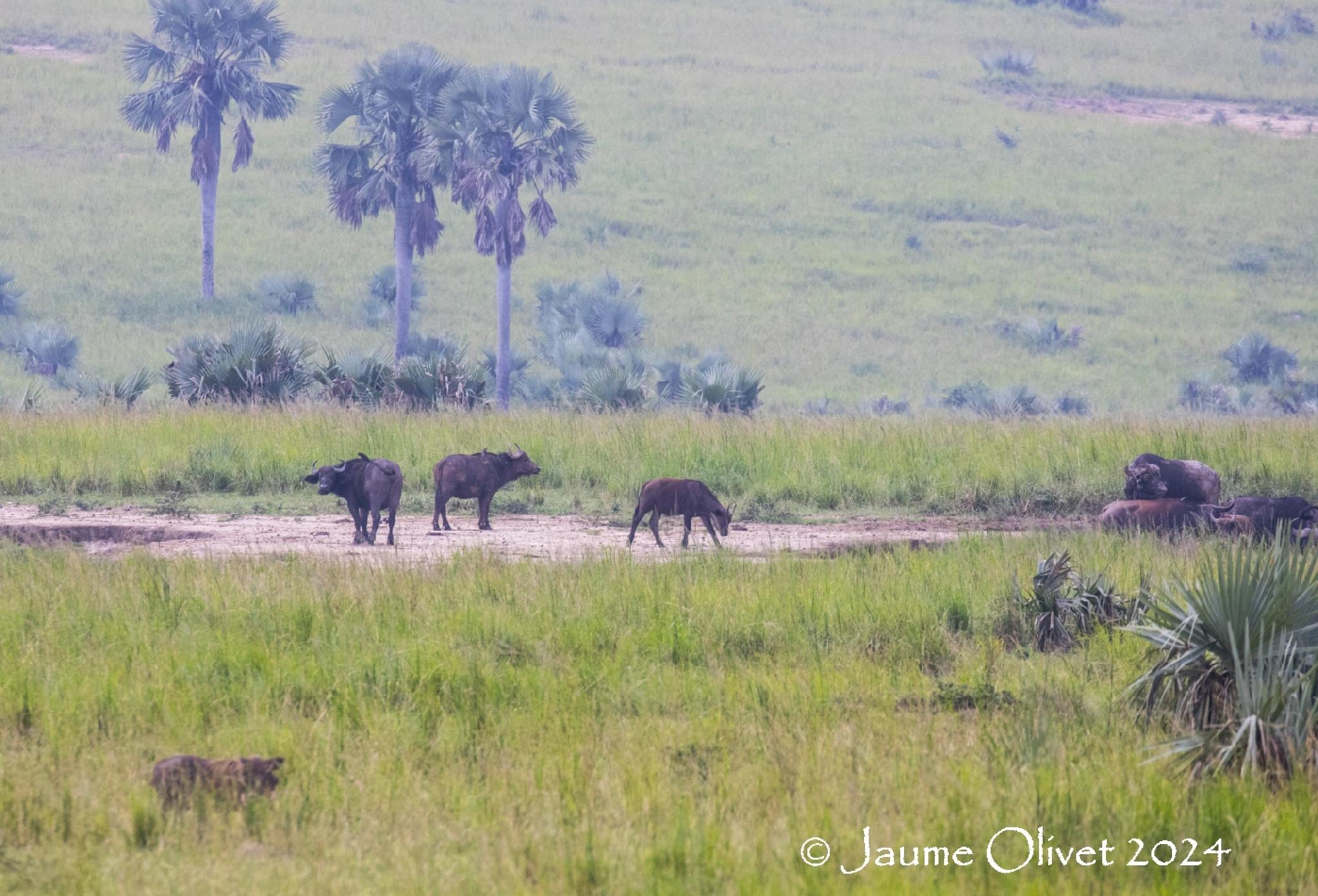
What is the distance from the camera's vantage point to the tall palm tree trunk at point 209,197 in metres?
47.0

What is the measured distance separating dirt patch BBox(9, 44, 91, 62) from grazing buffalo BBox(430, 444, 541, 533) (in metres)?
67.9

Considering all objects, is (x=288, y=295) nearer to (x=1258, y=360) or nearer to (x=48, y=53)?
(x=1258, y=360)

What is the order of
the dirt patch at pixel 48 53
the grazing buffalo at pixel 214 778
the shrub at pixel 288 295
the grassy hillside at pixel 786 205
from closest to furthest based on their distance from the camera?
the grazing buffalo at pixel 214 778
the shrub at pixel 288 295
the grassy hillside at pixel 786 205
the dirt patch at pixel 48 53

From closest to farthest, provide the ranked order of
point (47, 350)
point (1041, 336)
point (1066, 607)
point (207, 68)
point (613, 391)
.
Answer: point (1066, 607) < point (613, 391) < point (47, 350) < point (207, 68) < point (1041, 336)

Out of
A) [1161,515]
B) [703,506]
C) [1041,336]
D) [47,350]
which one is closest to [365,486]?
[703,506]

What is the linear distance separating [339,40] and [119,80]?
13798mm

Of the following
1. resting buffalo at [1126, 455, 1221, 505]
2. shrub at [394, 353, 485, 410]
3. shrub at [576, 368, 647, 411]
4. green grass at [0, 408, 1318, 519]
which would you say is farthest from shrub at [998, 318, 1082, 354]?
resting buffalo at [1126, 455, 1221, 505]

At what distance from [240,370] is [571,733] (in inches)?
672

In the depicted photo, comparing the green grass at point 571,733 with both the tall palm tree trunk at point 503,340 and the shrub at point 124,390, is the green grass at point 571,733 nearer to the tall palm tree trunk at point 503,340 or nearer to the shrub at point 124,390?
the shrub at point 124,390

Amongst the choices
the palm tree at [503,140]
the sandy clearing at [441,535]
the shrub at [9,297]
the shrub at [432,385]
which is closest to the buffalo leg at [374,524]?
the sandy clearing at [441,535]

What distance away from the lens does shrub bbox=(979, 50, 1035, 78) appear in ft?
287

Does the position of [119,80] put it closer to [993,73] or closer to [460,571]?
[993,73]

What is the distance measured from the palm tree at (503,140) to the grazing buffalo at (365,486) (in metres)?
22.4

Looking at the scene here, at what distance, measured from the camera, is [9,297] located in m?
48.2
